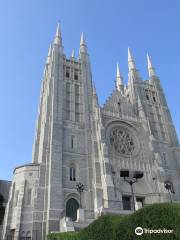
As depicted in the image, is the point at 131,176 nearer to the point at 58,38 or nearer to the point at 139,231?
the point at 139,231

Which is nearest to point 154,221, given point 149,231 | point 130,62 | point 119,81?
point 149,231

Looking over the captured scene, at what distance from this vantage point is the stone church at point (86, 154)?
2806 cm

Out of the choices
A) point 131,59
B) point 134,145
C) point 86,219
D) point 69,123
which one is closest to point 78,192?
point 86,219

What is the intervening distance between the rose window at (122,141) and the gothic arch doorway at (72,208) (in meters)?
10.3

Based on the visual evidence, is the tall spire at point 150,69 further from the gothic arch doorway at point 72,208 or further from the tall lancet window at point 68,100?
the gothic arch doorway at point 72,208

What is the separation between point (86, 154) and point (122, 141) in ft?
23.1

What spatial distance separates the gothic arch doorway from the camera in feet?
96.1

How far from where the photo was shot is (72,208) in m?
29.9

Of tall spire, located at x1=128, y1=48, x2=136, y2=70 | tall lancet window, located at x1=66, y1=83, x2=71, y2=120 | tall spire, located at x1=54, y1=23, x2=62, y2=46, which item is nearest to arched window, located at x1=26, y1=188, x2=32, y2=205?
tall lancet window, located at x1=66, y1=83, x2=71, y2=120

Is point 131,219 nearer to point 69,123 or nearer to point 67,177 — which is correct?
point 67,177

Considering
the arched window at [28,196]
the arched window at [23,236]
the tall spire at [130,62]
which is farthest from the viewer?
the tall spire at [130,62]

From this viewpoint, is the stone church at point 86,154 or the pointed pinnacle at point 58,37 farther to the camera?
the pointed pinnacle at point 58,37

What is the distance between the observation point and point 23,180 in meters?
30.1

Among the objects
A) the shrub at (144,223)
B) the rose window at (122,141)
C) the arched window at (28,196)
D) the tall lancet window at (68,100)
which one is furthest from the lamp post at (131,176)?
the tall lancet window at (68,100)
